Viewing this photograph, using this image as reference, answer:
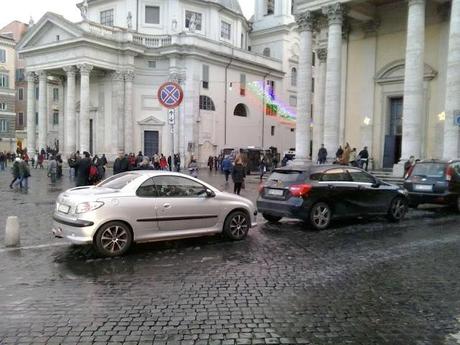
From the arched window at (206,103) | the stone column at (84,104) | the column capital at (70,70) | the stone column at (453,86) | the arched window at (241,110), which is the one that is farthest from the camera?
the arched window at (241,110)

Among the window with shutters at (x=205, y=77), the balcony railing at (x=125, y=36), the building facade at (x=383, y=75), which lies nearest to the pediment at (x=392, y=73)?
the building facade at (x=383, y=75)

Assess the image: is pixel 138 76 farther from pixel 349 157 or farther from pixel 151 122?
pixel 349 157

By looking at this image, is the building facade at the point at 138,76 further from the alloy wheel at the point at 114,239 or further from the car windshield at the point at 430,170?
the alloy wheel at the point at 114,239

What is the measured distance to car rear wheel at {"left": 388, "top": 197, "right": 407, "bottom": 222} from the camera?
12.8m

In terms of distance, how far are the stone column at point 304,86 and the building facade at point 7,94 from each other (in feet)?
164

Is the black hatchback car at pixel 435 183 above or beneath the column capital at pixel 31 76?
beneath

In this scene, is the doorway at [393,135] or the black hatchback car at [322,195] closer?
the black hatchback car at [322,195]

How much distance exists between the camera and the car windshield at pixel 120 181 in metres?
8.94

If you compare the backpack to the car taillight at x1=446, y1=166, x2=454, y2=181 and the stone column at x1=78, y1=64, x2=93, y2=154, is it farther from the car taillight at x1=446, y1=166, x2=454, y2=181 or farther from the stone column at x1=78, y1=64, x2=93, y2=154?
the stone column at x1=78, y1=64, x2=93, y2=154

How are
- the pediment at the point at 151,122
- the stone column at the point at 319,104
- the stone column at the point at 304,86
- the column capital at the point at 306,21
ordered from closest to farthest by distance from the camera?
1. the column capital at the point at 306,21
2. the stone column at the point at 304,86
3. the stone column at the point at 319,104
4. the pediment at the point at 151,122

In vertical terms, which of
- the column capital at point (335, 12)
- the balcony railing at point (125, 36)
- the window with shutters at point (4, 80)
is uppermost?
the balcony railing at point (125, 36)

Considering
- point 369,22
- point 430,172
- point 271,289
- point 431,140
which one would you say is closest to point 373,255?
point 271,289

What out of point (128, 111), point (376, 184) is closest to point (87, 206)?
point (376, 184)

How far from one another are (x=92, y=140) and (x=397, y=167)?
31.5 m
